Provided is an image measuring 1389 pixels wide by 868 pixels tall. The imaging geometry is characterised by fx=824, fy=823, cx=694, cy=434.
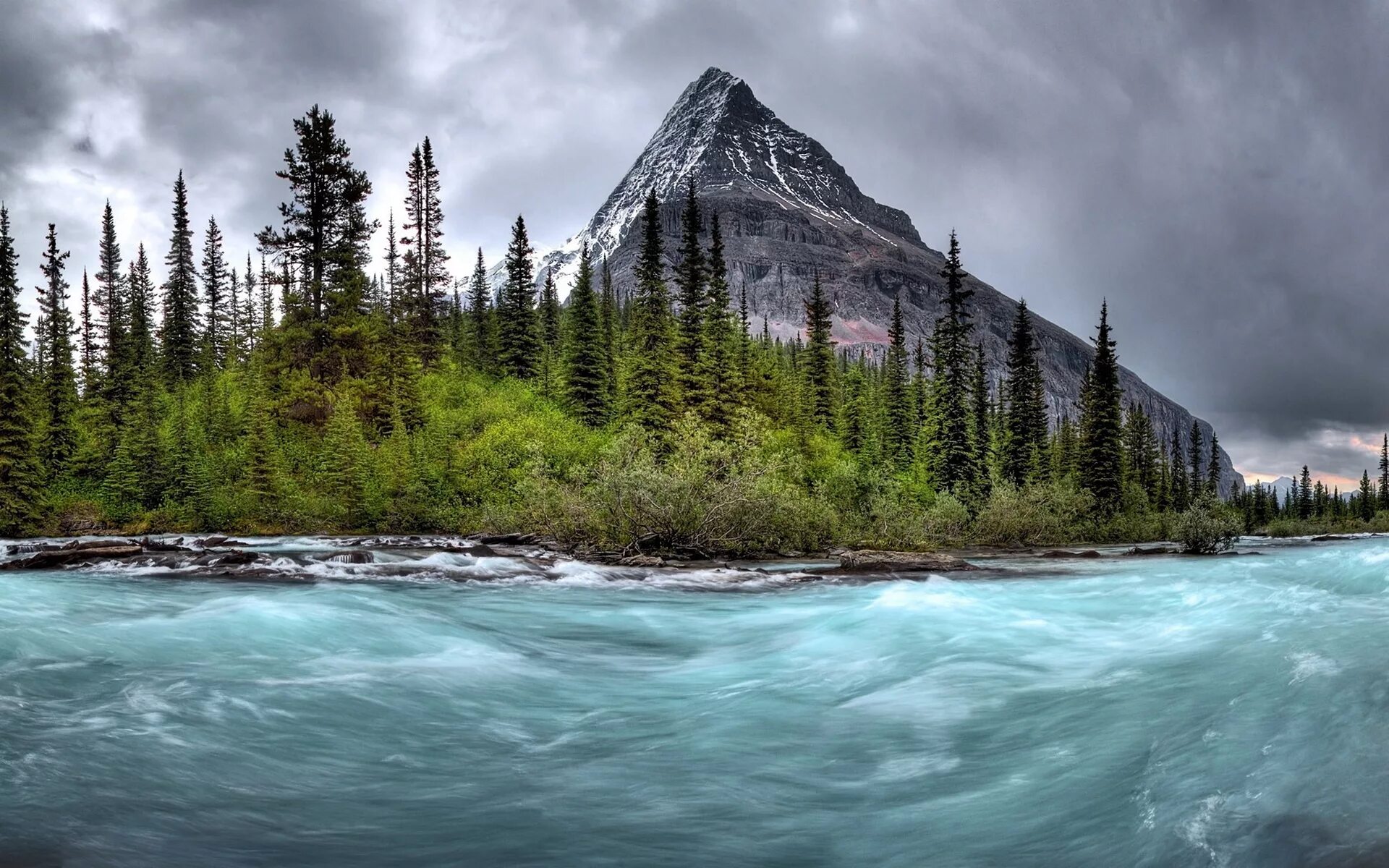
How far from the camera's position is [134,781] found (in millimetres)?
7078

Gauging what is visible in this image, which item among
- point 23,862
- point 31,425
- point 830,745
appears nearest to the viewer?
point 23,862

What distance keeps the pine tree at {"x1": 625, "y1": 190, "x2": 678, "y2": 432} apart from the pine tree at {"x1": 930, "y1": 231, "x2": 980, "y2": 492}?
64.5 feet

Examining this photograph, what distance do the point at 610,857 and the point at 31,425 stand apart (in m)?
48.8

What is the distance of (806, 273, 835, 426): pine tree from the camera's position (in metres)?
72.1

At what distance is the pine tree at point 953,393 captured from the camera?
184ft

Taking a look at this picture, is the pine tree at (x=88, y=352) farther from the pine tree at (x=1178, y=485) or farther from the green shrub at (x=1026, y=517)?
the pine tree at (x=1178, y=485)

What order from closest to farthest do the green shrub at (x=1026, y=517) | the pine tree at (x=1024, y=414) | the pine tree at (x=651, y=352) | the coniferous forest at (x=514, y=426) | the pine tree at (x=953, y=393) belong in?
the coniferous forest at (x=514, y=426), the green shrub at (x=1026, y=517), the pine tree at (x=651, y=352), the pine tree at (x=953, y=393), the pine tree at (x=1024, y=414)

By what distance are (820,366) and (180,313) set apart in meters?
56.3

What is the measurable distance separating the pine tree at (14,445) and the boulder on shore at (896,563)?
39.3m

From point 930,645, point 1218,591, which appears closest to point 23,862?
point 930,645

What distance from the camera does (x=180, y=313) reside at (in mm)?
72000

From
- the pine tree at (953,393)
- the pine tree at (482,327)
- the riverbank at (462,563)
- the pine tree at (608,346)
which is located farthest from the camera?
the pine tree at (482,327)

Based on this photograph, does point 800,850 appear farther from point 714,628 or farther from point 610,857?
point 714,628

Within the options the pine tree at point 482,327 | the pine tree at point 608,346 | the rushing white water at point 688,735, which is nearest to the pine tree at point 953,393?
the pine tree at point 608,346
